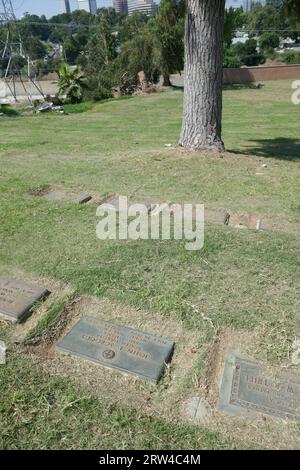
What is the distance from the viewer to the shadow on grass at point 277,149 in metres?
7.44

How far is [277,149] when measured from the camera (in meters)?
8.34

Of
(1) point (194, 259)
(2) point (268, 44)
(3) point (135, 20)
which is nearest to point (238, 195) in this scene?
(1) point (194, 259)

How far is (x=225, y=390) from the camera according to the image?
2.20 meters

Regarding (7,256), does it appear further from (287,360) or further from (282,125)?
(282,125)

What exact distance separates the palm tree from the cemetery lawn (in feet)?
83.3

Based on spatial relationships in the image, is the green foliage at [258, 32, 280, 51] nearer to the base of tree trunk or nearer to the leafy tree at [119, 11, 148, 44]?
the leafy tree at [119, 11, 148, 44]

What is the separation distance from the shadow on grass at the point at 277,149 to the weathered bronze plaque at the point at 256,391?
5.63 metres

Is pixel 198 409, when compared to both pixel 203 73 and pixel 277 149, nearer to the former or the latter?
pixel 203 73

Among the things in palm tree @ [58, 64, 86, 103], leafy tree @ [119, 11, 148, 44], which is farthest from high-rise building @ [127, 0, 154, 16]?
palm tree @ [58, 64, 86, 103]

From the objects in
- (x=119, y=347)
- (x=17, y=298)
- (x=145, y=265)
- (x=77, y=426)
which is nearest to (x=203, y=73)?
(x=145, y=265)

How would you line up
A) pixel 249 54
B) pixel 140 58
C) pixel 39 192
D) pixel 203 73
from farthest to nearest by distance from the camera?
pixel 249 54 → pixel 140 58 → pixel 203 73 → pixel 39 192

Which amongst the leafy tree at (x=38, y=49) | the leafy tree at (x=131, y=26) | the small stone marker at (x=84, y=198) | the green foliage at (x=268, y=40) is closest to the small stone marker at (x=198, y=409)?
the small stone marker at (x=84, y=198)

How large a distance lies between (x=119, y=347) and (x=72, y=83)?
3220 centimetres

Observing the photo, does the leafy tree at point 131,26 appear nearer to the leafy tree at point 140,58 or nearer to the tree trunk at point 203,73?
the leafy tree at point 140,58
